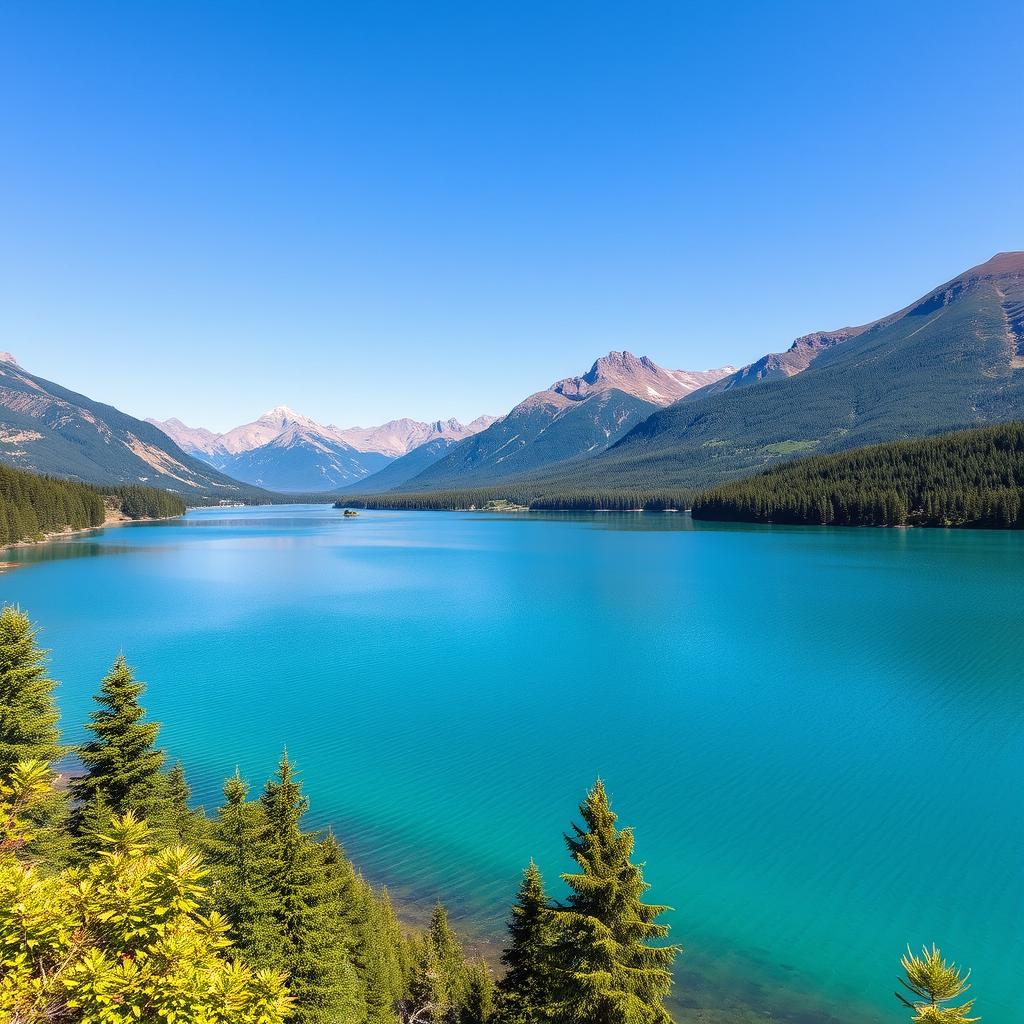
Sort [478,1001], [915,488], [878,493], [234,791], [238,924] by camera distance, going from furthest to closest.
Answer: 1. [878,493]
2. [915,488]
3. [478,1001]
4. [234,791]
5. [238,924]

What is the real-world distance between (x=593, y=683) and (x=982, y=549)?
98364 mm

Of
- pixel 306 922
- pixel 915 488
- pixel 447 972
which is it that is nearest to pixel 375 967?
pixel 447 972

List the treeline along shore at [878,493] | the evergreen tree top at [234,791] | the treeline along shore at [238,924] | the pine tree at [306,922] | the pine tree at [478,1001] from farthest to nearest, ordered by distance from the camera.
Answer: the treeline along shore at [878,493], the pine tree at [478,1001], the evergreen tree top at [234,791], the pine tree at [306,922], the treeline along shore at [238,924]

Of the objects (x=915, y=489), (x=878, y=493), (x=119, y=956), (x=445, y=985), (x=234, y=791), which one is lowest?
(x=445, y=985)

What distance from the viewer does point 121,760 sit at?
56.0 feet

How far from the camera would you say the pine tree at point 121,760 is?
55.1ft

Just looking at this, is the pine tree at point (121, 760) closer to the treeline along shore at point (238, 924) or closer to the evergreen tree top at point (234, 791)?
the treeline along shore at point (238, 924)

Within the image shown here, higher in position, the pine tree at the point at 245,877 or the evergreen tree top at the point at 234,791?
the evergreen tree top at the point at 234,791

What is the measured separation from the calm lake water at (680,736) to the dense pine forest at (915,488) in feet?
251

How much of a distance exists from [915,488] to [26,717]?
183660 mm

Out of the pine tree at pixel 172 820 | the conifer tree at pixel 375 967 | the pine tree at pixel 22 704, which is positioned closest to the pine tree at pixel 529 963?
the conifer tree at pixel 375 967

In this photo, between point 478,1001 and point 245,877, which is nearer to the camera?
point 245,877

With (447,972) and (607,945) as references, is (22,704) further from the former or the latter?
(607,945)

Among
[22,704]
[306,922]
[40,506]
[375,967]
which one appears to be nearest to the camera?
[306,922]
